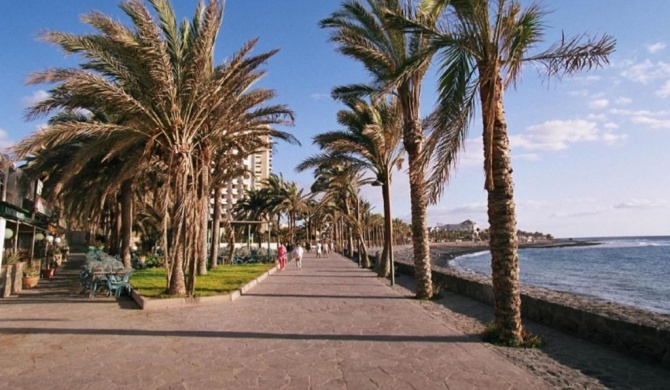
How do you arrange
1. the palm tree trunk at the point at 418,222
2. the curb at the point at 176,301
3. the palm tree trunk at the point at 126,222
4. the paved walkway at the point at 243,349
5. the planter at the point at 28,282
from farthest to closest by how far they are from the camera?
the palm tree trunk at the point at 126,222
the planter at the point at 28,282
the palm tree trunk at the point at 418,222
the curb at the point at 176,301
the paved walkway at the point at 243,349

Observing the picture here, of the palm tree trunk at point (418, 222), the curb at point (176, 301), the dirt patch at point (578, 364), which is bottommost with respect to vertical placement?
the dirt patch at point (578, 364)

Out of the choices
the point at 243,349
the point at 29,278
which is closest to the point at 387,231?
the point at 243,349

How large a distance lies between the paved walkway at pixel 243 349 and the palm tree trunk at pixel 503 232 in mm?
628

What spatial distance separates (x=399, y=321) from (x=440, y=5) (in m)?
5.85

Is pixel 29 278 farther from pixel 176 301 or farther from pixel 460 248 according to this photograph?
pixel 460 248

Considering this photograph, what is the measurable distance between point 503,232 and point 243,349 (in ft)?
14.3

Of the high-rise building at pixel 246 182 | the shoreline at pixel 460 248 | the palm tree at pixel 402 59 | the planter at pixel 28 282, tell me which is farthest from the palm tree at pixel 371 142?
the high-rise building at pixel 246 182

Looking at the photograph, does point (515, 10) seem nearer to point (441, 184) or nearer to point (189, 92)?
point (441, 184)

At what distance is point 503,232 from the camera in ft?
22.7

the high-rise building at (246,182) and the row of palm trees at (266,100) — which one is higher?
the high-rise building at (246,182)

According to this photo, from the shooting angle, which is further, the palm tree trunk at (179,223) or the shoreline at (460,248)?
the shoreline at (460,248)

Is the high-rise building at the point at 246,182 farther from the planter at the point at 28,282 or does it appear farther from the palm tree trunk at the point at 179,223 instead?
the palm tree trunk at the point at 179,223

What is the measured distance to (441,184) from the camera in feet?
26.1

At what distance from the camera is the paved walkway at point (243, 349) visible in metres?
5.09
